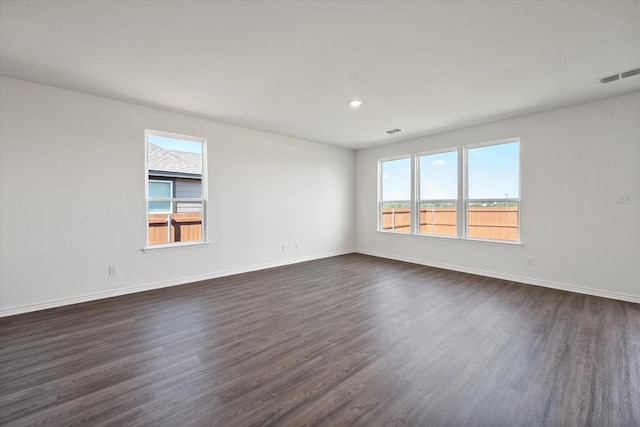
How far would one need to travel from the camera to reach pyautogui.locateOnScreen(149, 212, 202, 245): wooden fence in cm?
419

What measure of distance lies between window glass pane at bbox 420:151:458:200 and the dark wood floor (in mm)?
2256

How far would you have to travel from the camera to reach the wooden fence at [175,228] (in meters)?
4.19

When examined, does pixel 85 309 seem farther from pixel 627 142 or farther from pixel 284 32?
pixel 627 142

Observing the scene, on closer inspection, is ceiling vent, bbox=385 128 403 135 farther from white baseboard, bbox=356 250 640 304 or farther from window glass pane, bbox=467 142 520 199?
white baseboard, bbox=356 250 640 304

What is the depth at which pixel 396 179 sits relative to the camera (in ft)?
20.6

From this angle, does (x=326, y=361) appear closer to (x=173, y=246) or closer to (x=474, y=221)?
(x=173, y=246)

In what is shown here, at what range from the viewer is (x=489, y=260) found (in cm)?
476

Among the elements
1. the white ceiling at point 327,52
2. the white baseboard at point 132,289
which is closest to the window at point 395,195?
the white ceiling at point 327,52

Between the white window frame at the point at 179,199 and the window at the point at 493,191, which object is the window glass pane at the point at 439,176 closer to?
the window at the point at 493,191

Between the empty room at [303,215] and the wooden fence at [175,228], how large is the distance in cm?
4

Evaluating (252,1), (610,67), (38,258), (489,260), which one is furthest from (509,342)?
(38,258)

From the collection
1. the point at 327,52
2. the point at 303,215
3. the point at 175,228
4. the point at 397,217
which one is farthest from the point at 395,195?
the point at 175,228

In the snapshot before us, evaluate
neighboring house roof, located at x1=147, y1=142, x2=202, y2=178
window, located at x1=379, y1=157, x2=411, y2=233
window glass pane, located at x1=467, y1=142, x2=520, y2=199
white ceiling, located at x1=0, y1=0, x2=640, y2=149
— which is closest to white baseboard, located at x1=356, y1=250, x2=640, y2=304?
window, located at x1=379, y1=157, x2=411, y2=233

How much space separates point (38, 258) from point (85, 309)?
82 cm
